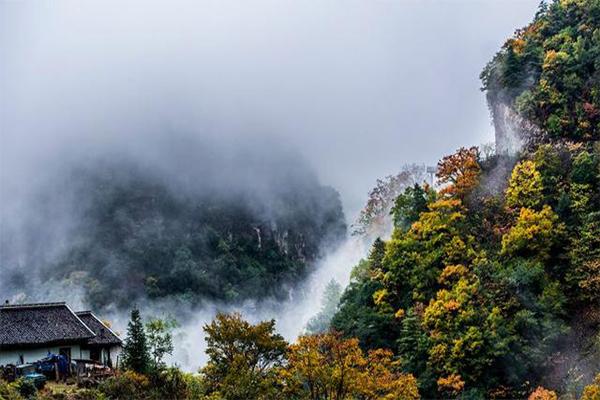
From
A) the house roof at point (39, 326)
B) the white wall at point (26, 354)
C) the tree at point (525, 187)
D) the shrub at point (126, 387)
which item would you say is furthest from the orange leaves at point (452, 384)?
the white wall at point (26, 354)

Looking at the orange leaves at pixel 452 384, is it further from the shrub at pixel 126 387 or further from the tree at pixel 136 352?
the shrub at pixel 126 387

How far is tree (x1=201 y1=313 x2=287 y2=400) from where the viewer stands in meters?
27.8

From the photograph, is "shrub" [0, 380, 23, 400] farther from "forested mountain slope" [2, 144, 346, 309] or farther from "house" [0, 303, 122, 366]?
"forested mountain slope" [2, 144, 346, 309]

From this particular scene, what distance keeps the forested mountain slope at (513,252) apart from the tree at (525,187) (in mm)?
69

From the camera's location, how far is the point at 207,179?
103562 mm

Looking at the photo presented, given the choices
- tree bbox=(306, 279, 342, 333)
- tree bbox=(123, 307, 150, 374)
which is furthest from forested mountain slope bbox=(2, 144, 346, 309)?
tree bbox=(123, 307, 150, 374)

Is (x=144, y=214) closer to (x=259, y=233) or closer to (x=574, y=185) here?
(x=259, y=233)

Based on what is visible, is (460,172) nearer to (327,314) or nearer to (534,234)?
(534,234)

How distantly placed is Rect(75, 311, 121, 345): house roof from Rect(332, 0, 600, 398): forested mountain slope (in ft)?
36.7

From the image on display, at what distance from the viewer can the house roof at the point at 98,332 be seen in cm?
3710

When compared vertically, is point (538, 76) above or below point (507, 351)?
above

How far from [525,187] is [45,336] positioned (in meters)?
22.8

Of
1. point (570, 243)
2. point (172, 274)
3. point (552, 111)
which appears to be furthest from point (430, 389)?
point (172, 274)

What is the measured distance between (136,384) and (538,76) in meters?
29.3
